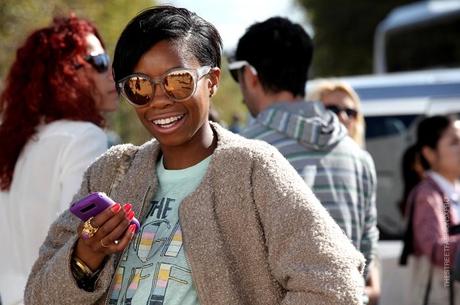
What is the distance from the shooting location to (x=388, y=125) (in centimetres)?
705

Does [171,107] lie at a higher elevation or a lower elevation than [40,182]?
higher

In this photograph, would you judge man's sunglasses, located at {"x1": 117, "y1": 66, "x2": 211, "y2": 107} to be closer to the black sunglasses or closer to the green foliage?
the black sunglasses

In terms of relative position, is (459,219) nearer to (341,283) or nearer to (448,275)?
(448,275)

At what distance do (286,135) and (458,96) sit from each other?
373 centimetres

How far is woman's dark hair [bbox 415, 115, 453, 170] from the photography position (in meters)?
5.51

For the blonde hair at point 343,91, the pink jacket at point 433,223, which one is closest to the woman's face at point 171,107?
the pink jacket at point 433,223

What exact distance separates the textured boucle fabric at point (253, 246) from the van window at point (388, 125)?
4.76 metres

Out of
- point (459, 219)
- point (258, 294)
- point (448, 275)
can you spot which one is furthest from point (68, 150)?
point (459, 219)

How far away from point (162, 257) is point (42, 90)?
4.43 ft

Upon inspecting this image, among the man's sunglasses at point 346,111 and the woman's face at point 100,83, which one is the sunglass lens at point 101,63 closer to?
the woman's face at point 100,83

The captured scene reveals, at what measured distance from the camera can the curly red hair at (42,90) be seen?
344 centimetres

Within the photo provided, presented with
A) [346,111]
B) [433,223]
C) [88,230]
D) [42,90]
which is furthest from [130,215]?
[346,111]

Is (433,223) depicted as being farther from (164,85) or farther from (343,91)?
(164,85)

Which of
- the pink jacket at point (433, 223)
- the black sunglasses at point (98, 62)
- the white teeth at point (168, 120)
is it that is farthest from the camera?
the pink jacket at point (433, 223)
